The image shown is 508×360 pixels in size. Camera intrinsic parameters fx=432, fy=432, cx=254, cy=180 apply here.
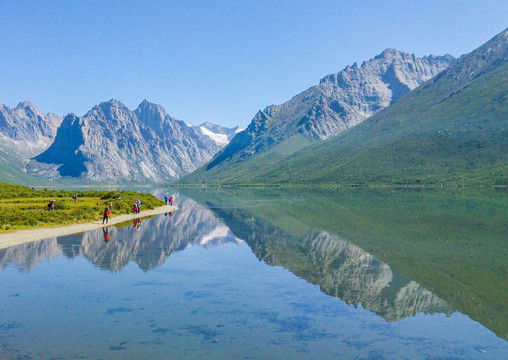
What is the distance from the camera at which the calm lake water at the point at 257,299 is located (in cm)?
1827

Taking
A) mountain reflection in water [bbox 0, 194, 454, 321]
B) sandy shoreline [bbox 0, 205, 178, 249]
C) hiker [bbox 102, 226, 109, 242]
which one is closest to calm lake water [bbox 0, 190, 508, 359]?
mountain reflection in water [bbox 0, 194, 454, 321]

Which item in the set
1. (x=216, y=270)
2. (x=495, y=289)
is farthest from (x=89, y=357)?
(x=495, y=289)

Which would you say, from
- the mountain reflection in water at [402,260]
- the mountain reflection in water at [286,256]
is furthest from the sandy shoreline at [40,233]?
the mountain reflection in water at [402,260]

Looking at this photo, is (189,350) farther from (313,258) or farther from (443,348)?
(313,258)

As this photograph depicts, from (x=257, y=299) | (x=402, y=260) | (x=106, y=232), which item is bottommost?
(x=402, y=260)

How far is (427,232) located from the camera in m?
52.8

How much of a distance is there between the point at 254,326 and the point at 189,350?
406cm

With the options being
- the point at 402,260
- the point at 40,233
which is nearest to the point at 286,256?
the point at 402,260

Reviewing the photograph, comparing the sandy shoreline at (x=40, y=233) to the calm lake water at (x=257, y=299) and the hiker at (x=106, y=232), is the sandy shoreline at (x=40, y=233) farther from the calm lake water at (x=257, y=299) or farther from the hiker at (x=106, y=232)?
the calm lake water at (x=257, y=299)

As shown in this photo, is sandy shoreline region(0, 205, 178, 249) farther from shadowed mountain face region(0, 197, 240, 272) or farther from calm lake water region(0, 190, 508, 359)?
calm lake water region(0, 190, 508, 359)

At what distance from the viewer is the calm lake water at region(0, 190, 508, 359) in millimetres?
18266

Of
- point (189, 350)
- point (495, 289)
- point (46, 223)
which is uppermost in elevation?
point (46, 223)

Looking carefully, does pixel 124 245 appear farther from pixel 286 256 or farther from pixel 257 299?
pixel 257 299

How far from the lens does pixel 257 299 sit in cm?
2564
